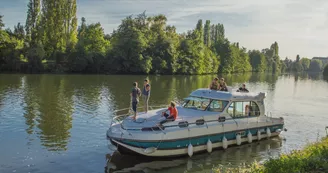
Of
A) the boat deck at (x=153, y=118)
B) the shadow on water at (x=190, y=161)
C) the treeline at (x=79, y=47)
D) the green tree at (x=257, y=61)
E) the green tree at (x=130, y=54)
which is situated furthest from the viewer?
the green tree at (x=257, y=61)

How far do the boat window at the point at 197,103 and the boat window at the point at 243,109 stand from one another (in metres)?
Result: 1.56

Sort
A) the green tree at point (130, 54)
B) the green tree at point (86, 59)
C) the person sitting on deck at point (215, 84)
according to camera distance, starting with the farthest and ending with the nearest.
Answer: the green tree at point (130, 54), the green tree at point (86, 59), the person sitting on deck at point (215, 84)

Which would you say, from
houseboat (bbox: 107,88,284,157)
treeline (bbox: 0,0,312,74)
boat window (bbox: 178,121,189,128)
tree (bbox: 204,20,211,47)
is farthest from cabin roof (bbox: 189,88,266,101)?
tree (bbox: 204,20,211,47)

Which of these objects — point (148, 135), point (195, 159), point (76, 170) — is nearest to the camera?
point (76, 170)

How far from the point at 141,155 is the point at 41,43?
7538cm

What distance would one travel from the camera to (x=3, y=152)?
16.5m

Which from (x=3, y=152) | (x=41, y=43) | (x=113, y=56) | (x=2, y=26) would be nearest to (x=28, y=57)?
(x=41, y=43)

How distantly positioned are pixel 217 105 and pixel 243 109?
2.08 m

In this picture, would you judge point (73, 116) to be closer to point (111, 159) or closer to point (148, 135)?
point (111, 159)

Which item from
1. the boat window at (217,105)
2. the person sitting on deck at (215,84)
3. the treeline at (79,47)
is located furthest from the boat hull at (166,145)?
the treeline at (79,47)

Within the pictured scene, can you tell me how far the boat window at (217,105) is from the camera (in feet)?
62.1

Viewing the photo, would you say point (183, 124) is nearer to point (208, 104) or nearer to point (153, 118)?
point (153, 118)

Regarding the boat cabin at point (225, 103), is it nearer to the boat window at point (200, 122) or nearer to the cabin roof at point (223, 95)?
the cabin roof at point (223, 95)

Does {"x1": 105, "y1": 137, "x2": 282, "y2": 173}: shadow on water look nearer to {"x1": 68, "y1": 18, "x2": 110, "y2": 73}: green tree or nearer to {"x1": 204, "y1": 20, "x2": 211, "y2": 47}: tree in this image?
{"x1": 68, "y1": 18, "x2": 110, "y2": 73}: green tree
